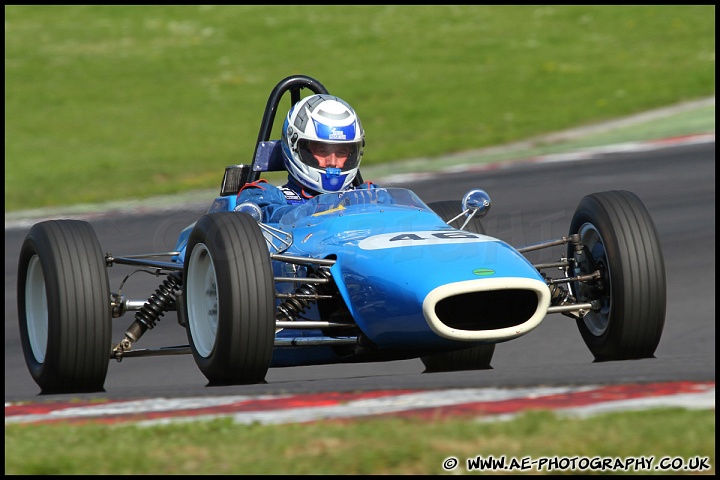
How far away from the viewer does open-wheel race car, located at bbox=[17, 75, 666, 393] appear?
596cm

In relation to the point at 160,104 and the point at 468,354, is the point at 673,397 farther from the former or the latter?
the point at 160,104

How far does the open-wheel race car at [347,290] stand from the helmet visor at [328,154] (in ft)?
1.46

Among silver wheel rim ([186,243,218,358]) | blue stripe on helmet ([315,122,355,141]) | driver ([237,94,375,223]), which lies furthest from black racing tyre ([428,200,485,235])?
silver wheel rim ([186,243,218,358])

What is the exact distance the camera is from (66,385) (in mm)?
6777

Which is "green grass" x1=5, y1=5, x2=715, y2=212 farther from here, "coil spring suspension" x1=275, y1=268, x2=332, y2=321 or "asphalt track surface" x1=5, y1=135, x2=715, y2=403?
"coil spring suspension" x1=275, y1=268, x2=332, y2=321

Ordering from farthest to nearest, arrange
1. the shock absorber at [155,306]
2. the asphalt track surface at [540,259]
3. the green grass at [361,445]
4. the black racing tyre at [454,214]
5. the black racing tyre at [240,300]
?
the black racing tyre at [454,214]
the shock absorber at [155,306]
the black racing tyre at [240,300]
the asphalt track surface at [540,259]
the green grass at [361,445]

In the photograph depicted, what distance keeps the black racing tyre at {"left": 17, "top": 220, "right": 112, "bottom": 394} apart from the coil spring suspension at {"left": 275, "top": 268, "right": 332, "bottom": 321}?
96cm

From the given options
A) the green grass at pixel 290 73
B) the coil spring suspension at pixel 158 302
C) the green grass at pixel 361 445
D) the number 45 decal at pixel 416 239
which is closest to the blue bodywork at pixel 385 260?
the number 45 decal at pixel 416 239

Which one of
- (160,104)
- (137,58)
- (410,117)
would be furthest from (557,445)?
(137,58)

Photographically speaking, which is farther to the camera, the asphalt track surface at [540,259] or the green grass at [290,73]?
the green grass at [290,73]

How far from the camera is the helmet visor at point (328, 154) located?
25.4 feet

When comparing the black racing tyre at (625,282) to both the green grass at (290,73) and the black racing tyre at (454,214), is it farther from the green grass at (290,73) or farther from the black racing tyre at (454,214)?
the green grass at (290,73)

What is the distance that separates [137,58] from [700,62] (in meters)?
11.5

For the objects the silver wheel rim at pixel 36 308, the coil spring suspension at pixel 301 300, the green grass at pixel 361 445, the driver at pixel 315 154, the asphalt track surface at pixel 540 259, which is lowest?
the asphalt track surface at pixel 540 259
